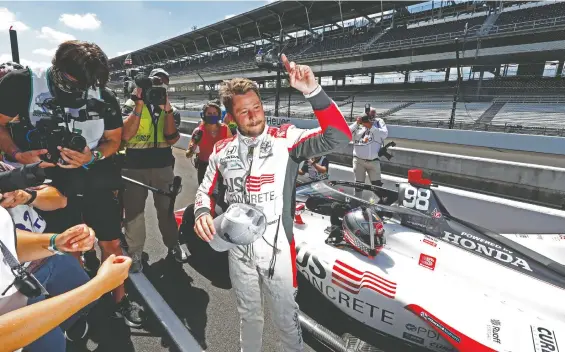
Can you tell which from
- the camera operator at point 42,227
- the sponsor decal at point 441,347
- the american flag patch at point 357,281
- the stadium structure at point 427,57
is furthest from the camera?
the stadium structure at point 427,57

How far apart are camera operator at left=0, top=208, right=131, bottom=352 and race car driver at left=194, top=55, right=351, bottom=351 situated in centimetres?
59

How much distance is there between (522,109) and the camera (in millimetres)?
16547

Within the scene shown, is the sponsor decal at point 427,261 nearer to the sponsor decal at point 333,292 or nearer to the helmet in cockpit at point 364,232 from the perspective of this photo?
the helmet in cockpit at point 364,232

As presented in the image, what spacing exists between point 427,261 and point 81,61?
272 centimetres

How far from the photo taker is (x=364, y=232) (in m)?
2.58

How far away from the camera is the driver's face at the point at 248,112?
69.6 inches

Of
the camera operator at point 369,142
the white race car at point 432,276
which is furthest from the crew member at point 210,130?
the camera operator at point 369,142

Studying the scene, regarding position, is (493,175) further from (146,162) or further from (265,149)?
(146,162)

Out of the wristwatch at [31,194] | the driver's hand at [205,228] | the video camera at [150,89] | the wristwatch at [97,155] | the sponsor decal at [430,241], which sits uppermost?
the video camera at [150,89]

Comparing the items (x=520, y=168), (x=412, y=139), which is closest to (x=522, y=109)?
(x=412, y=139)

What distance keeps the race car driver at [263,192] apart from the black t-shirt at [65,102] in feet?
2.66

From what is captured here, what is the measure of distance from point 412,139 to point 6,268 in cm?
1313

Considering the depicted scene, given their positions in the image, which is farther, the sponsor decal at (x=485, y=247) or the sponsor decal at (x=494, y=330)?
the sponsor decal at (x=485, y=247)

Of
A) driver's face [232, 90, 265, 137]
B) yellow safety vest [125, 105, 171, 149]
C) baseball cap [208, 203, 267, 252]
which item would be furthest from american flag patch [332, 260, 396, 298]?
yellow safety vest [125, 105, 171, 149]
